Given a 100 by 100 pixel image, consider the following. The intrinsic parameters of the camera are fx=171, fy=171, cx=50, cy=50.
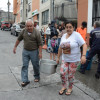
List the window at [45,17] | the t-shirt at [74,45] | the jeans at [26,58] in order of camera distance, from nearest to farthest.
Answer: the t-shirt at [74,45] → the jeans at [26,58] → the window at [45,17]

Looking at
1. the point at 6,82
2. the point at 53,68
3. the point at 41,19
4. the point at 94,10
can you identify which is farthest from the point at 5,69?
the point at 41,19

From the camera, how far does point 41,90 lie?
447 cm

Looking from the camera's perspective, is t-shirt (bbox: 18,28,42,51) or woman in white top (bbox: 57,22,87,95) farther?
t-shirt (bbox: 18,28,42,51)

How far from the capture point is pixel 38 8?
80.0ft

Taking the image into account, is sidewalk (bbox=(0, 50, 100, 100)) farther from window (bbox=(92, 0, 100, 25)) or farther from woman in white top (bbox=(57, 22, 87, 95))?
window (bbox=(92, 0, 100, 25))

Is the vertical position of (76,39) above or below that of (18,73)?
above

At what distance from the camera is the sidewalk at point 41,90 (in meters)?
4.05

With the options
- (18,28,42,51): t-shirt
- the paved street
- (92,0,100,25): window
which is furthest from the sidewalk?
(92,0,100,25): window

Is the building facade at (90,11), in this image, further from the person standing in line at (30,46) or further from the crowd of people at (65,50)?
the person standing in line at (30,46)

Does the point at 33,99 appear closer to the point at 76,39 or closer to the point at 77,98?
the point at 77,98

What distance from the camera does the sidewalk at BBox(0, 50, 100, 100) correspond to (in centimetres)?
405

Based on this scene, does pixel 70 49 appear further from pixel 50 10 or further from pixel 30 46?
pixel 50 10

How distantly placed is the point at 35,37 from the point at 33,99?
1.62 metres

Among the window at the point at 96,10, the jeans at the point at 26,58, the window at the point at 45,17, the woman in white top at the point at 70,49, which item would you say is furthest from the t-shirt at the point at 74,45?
the window at the point at 45,17
